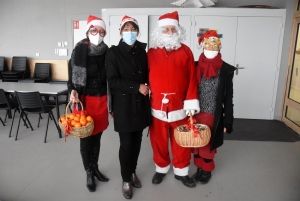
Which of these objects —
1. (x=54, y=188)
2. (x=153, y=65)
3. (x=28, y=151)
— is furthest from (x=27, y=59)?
(x=153, y=65)

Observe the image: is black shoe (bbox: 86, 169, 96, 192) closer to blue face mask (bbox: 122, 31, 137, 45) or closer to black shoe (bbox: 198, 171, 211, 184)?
black shoe (bbox: 198, 171, 211, 184)

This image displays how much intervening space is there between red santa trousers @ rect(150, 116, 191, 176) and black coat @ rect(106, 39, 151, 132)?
0.68 ft

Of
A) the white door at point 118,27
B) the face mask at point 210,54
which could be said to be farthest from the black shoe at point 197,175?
the white door at point 118,27

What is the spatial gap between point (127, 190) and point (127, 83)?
3.20 feet

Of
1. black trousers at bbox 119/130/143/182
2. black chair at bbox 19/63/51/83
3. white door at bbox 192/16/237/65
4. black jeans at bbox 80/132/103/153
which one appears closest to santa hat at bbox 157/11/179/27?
A: black trousers at bbox 119/130/143/182

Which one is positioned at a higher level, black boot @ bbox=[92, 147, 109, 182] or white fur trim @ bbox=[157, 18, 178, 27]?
white fur trim @ bbox=[157, 18, 178, 27]

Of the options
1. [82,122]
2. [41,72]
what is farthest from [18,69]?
[82,122]

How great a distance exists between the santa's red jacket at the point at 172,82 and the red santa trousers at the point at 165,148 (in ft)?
0.36

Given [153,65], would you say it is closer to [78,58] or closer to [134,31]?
[134,31]

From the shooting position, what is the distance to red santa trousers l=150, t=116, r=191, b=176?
2.17 metres

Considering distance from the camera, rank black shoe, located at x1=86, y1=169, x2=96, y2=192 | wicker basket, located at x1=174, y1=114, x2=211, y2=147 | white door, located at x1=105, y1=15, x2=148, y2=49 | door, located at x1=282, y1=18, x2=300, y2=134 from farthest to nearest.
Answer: white door, located at x1=105, y1=15, x2=148, y2=49 → door, located at x1=282, y1=18, x2=300, y2=134 → black shoe, located at x1=86, y1=169, x2=96, y2=192 → wicker basket, located at x1=174, y1=114, x2=211, y2=147

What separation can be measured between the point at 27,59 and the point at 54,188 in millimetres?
4763

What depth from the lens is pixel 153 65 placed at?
6.61 ft

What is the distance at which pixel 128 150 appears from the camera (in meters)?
2.03
